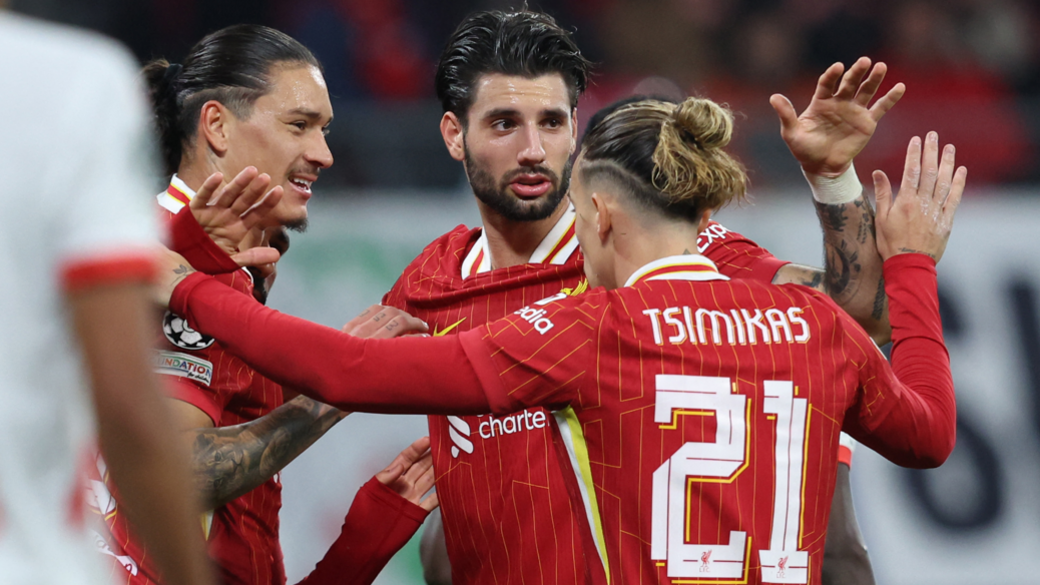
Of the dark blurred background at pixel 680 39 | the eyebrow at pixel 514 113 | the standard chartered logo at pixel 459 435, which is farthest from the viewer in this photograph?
the dark blurred background at pixel 680 39

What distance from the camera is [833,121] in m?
2.92

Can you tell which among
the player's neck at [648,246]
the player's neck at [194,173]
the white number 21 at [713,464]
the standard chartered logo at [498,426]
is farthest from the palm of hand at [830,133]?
the player's neck at [194,173]

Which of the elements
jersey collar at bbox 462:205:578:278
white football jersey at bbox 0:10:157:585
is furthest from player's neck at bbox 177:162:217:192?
white football jersey at bbox 0:10:157:585

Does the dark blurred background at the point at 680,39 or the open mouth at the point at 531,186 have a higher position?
the dark blurred background at the point at 680,39

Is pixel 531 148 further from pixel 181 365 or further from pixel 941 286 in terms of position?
pixel 941 286

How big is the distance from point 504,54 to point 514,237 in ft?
1.87

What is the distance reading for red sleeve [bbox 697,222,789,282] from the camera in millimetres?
3039

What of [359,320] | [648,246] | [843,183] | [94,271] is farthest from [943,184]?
[94,271]

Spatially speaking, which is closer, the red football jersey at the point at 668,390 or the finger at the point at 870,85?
the red football jersey at the point at 668,390

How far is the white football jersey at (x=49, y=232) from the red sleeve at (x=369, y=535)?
200cm

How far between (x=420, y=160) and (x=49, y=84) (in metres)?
4.80

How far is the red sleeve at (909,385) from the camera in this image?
97.0 inches

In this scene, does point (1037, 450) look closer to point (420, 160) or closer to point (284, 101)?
point (420, 160)

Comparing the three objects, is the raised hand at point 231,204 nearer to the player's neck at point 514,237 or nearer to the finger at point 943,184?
the player's neck at point 514,237
